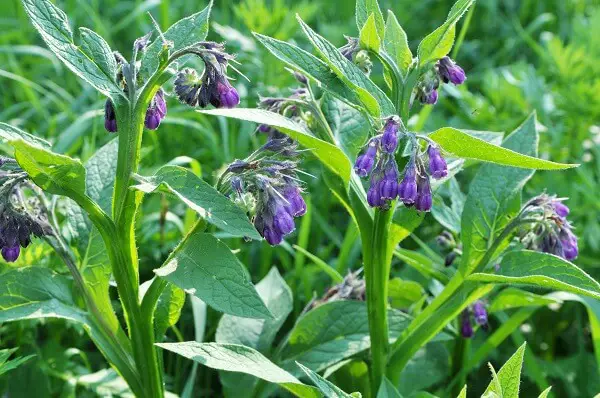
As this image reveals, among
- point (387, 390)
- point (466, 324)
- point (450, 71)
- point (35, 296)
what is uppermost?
point (450, 71)

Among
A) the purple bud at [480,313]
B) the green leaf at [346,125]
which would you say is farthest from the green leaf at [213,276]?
the purple bud at [480,313]

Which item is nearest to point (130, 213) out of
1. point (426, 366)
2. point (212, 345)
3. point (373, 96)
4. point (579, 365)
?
point (212, 345)

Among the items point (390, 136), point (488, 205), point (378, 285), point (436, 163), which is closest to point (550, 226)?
point (488, 205)

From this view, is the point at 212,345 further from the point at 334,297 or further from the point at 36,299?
the point at 334,297

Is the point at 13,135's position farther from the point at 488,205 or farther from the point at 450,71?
the point at 488,205

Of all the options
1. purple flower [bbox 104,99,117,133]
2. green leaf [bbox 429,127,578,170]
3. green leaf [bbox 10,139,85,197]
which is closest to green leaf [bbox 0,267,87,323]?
green leaf [bbox 10,139,85,197]

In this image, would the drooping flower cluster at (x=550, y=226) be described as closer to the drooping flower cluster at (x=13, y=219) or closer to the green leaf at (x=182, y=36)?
the green leaf at (x=182, y=36)
